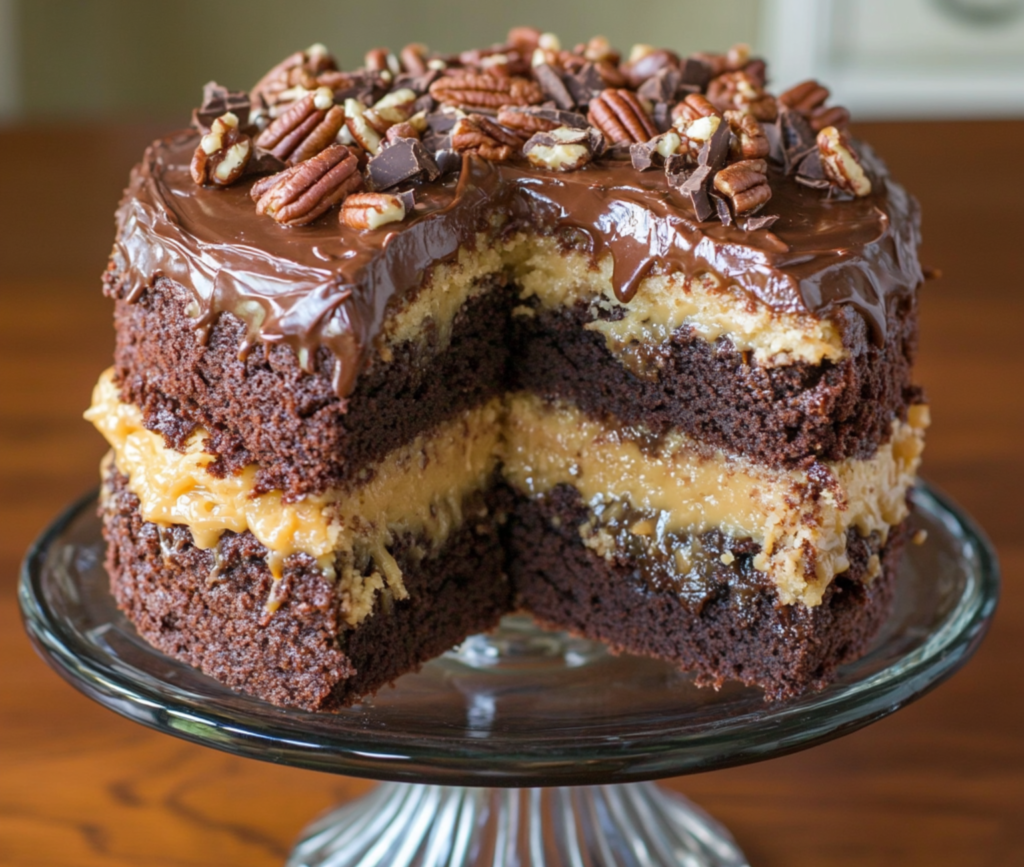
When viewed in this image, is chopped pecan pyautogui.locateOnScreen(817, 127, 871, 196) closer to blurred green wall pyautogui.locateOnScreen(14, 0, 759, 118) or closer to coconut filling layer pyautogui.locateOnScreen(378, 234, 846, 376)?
coconut filling layer pyautogui.locateOnScreen(378, 234, 846, 376)

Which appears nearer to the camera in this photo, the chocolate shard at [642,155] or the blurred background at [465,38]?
the chocolate shard at [642,155]

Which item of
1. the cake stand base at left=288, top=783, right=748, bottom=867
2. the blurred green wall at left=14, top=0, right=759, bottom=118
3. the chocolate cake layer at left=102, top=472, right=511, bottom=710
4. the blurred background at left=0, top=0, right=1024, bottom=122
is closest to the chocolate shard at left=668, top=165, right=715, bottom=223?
the chocolate cake layer at left=102, top=472, right=511, bottom=710

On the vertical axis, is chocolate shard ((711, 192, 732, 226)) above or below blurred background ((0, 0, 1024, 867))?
above

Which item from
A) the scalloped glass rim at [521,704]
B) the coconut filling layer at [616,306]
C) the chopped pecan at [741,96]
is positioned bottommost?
the scalloped glass rim at [521,704]

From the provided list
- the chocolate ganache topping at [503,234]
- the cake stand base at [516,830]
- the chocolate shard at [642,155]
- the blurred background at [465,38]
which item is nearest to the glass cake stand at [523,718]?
the cake stand base at [516,830]

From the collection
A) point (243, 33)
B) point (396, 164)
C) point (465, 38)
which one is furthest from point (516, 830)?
point (243, 33)

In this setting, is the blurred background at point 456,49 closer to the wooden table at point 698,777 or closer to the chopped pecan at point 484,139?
the wooden table at point 698,777

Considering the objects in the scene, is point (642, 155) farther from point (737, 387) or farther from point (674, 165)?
point (737, 387)
